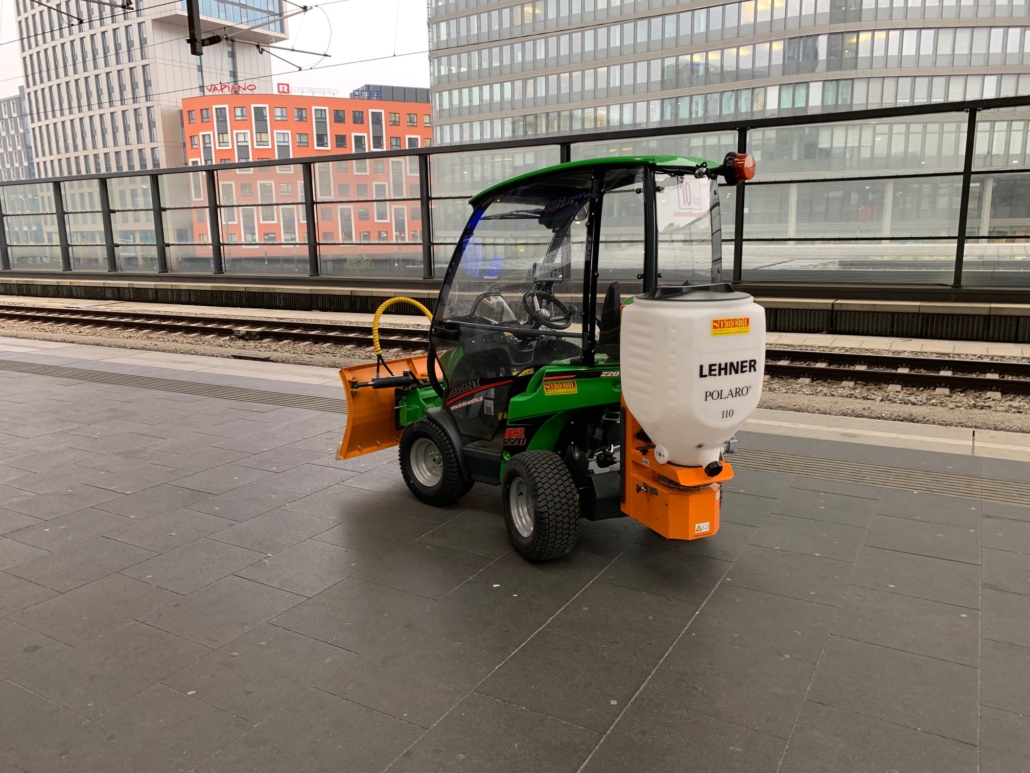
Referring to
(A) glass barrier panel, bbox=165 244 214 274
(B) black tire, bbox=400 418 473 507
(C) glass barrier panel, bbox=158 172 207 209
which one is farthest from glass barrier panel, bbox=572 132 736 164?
(A) glass barrier panel, bbox=165 244 214 274

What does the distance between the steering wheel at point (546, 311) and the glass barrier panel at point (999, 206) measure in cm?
938

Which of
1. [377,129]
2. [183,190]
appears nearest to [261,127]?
[377,129]

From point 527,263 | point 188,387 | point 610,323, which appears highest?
point 527,263

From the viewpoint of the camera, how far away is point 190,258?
19750mm

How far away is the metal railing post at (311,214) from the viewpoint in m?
17.0

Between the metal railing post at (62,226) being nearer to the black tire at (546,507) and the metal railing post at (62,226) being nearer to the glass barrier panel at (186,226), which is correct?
the glass barrier panel at (186,226)

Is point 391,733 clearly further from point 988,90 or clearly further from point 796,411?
point 988,90

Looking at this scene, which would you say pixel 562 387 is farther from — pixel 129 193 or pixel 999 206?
pixel 129 193

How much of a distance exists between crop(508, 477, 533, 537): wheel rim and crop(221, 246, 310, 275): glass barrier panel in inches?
570

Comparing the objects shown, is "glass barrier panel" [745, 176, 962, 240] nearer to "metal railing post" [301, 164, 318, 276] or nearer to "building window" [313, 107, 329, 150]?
"metal railing post" [301, 164, 318, 276]

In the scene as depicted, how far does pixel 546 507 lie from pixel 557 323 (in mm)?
1033

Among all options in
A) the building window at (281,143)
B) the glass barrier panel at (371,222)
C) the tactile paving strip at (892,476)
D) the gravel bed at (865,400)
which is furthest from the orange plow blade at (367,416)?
the building window at (281,143)

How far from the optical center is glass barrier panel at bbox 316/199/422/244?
1595cm

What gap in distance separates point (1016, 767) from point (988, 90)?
49.8 metres
